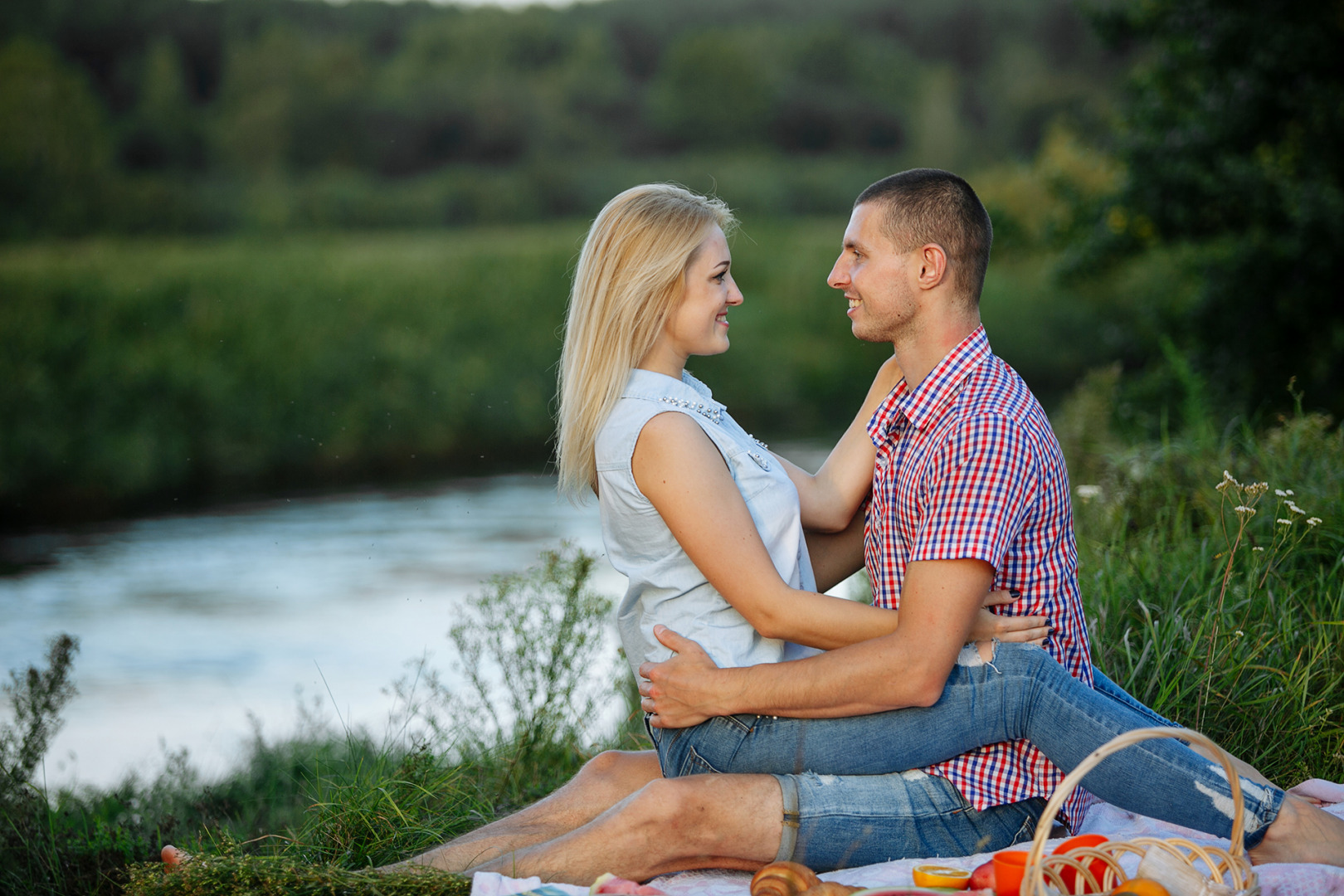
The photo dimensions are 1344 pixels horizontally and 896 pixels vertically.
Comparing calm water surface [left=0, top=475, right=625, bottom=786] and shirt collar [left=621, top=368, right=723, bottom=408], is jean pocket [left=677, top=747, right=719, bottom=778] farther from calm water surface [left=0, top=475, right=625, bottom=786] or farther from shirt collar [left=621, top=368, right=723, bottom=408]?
calm water surface [left=0, top=475, right=625, bottom=786]

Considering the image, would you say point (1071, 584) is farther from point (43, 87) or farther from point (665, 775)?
point (43, 87)

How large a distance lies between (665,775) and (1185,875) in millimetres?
1197

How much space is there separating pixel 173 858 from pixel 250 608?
7475 millimetres

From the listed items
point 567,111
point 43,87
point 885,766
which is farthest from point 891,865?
point 567,111

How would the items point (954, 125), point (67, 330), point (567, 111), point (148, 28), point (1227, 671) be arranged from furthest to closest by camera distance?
point (954, 125), point (567, 111), point (148, 28), point (67, 330), point (1227, 671)

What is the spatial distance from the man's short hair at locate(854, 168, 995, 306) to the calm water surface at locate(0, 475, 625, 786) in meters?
2.99

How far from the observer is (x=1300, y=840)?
2.60m

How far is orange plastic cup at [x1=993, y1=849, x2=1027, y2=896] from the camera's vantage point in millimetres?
2357

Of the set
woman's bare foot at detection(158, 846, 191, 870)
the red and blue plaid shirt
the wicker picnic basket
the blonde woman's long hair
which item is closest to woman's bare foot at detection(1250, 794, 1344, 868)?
the wicker picnic basket

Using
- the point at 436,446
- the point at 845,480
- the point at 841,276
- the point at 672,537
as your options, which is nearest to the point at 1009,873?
the point at 672,537

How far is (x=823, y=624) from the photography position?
2686mm

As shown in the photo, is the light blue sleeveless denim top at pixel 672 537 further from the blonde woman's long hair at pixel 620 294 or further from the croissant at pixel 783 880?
the croissant at pixel 783 880

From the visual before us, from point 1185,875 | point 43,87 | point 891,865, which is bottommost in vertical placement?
point 891,865

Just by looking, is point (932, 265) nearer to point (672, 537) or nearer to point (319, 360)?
point (672, 537)
